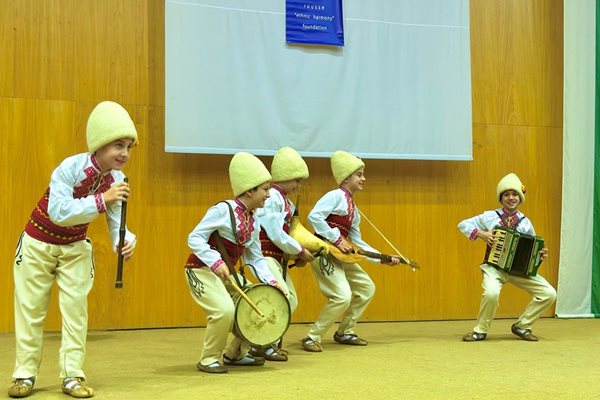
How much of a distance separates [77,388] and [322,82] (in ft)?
13.3

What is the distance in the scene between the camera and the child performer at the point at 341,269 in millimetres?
5277

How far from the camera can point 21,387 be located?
3465mm

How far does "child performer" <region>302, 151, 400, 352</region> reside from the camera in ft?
17.3

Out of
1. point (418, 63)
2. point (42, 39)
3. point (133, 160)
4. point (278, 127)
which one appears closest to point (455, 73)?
point (418, 63)

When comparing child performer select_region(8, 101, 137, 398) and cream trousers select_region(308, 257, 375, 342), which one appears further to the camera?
cream trousers select_region(308, 257, 375, 342)

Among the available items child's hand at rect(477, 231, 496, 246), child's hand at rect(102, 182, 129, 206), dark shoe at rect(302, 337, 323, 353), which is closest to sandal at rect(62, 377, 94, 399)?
child's hand at rect(102, 182, 129, 206)

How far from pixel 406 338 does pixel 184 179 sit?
2332 mm

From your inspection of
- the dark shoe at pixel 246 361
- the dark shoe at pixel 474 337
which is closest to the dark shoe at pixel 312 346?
the dark shoe at pixel 246 361

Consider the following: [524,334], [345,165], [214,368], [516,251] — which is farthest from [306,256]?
[524,334]

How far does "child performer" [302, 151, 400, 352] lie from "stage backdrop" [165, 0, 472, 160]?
1.07m

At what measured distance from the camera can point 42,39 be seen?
20.3ft

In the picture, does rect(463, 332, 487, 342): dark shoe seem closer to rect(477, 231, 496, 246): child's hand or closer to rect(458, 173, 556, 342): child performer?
rect(458, 173, 556, 342): child performer

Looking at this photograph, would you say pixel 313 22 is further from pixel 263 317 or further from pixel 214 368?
pixel 214 368

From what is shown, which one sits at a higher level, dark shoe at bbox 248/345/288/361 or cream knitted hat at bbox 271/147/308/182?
cream knitted hat at bbox 271/147/308/182
